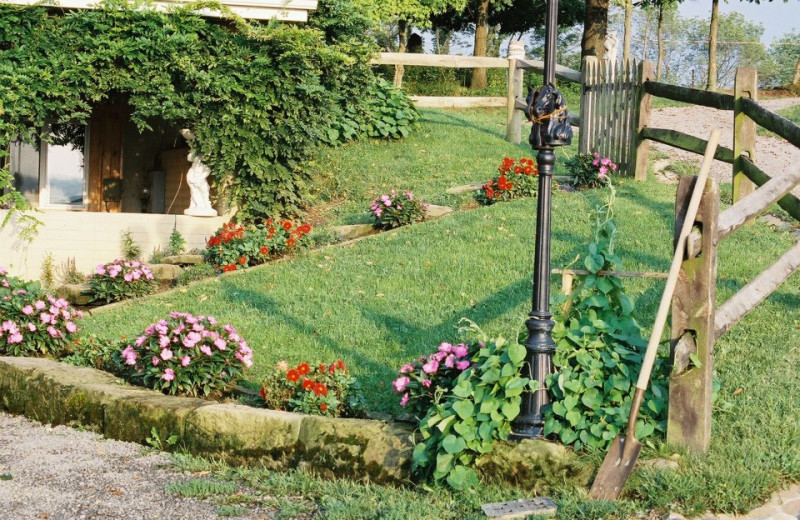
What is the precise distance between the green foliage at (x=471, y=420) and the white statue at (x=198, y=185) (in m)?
8.23

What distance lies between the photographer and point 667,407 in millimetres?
4664

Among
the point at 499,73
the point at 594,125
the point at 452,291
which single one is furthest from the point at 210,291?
the point at 499,73

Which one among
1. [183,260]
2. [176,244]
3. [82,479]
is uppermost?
[176,244]

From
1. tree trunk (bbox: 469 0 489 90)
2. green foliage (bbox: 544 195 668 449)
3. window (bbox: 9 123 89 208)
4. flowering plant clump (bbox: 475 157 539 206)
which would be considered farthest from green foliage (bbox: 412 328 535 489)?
tree trunk (bbox: 469 0 489 90)

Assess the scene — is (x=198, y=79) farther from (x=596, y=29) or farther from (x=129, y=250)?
(x=596, y=29)

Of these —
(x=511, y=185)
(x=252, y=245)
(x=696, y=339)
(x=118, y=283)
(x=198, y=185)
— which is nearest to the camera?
(x=696, y=339)

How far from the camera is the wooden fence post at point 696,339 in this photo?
4.51m

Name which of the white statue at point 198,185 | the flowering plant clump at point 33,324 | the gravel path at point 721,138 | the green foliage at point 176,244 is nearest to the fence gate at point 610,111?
the gravel path at point 721,138

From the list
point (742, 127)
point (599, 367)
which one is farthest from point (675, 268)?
point (742, 127)

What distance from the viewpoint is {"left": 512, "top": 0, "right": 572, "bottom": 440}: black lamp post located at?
4785 mm

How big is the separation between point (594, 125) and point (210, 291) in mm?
6639

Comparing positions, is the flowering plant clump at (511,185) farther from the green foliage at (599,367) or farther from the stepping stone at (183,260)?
the green foliage at (599,367)

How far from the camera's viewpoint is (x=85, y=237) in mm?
12125

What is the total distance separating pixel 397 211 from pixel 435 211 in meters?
0.73
